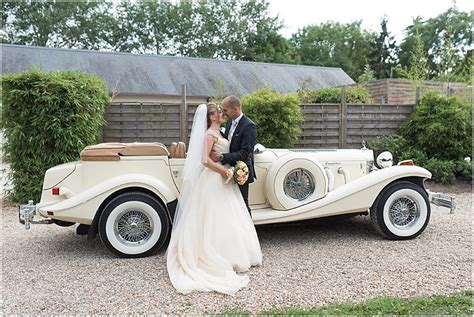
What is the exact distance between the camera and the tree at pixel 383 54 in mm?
37688

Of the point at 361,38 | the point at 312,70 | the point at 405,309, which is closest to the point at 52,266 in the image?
the point at 405,309

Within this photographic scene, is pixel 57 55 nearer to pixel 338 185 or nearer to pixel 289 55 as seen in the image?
pixel 338 185

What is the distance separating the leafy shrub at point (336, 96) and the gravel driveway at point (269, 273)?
447cm

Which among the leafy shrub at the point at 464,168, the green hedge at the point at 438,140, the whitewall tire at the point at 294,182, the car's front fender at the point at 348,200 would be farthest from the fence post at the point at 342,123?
the whitewall tire at the point at 294,182

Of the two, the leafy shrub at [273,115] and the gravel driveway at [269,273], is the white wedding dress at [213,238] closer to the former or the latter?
the gravel driveway at [269,273]

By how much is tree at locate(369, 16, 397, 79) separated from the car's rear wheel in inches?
1474

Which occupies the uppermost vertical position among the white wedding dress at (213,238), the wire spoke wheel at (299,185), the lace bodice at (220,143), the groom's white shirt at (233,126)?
the groom's white shirt at (233,126)

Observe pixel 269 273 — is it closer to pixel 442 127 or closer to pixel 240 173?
pixel 240 173

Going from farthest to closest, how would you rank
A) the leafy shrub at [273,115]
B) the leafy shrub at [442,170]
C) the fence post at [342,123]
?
1. the fence post at [342,123]
2. the leafy shrub at [442,170]
3. the leafy shrub at [273,115]

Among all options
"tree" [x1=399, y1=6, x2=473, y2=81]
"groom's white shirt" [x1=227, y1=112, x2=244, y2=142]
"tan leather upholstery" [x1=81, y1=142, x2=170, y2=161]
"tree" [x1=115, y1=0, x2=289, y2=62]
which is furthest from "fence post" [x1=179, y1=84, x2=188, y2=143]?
"tree" [x1=115, y1=0, x2=289, y2=62]

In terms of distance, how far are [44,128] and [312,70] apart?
18.3 metres

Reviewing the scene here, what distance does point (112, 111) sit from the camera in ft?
24.6

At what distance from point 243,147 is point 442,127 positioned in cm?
557

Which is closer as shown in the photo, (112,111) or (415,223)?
(415,223)
